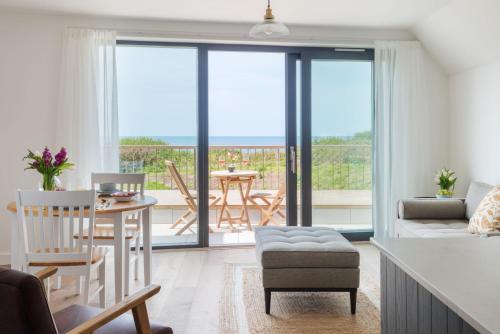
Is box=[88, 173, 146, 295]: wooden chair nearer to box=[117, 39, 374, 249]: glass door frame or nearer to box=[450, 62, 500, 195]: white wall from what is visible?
box=[117, 39, 374, 249]: glass door frame

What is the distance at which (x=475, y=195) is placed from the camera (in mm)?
3656

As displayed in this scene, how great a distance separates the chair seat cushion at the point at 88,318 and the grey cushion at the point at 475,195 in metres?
3.14

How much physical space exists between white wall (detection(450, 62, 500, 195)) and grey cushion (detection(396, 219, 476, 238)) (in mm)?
681

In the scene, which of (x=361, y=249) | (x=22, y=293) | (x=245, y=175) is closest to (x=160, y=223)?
(x=245, y=175)

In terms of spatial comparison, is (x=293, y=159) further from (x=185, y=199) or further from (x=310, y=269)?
(x=310, y=269)

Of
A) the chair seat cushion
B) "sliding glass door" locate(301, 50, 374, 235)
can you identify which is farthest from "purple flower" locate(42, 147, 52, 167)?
"sliding glass door" locate(301, 50, 374, 235)

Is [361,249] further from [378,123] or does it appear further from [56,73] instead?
[56,73]

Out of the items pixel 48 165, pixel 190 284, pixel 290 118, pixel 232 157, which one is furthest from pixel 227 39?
pixel 190 284

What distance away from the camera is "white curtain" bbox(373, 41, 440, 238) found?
4.40 m

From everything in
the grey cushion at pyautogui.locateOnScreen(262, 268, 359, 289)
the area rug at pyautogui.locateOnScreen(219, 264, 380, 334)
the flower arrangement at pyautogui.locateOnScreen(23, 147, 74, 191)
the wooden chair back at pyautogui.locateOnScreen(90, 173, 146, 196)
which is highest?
the flower arrangement at pyautogui.locateOnScreen(23, 147, 74, 191)

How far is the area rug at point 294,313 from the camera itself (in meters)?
2.47

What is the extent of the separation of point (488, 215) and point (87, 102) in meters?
3.74

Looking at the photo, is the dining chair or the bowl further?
the bowl

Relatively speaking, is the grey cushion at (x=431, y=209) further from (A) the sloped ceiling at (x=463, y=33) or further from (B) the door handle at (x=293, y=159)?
(A) the sloped ceiling at (x=463, y=33)
